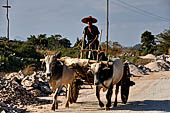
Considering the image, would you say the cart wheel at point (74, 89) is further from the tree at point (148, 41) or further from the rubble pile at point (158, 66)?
the tree at point (148, 41)

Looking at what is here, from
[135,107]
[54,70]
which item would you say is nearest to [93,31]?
[54,70]

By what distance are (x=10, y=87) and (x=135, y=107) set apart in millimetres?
4361

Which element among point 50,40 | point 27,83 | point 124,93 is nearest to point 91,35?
point 124,93

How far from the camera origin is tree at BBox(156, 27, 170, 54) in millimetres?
51656

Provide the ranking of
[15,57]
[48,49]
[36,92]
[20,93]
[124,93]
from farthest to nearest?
[48,49] < [15,57] < [36,92] < [20,93] < [124,93]

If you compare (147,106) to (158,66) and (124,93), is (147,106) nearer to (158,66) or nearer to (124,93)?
(124,93)

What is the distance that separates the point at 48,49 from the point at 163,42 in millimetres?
23104

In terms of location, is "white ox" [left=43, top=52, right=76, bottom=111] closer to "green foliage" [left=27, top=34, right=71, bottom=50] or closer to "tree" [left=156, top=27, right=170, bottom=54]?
"green foliage" [left=27, top=34, right=71, bottom=50]

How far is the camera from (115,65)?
9758mm

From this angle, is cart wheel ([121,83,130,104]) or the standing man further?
cart wheel ([121,83,130,104])

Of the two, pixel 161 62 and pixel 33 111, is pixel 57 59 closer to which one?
pixel 33 111

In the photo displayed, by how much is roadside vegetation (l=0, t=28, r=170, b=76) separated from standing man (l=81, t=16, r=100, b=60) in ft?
1.26

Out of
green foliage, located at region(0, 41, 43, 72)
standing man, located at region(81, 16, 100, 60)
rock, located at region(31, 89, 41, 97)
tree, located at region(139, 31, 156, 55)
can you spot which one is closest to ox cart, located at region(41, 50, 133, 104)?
standing man, located at region(81, 16, 100, 60)

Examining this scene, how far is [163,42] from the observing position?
52.4m
